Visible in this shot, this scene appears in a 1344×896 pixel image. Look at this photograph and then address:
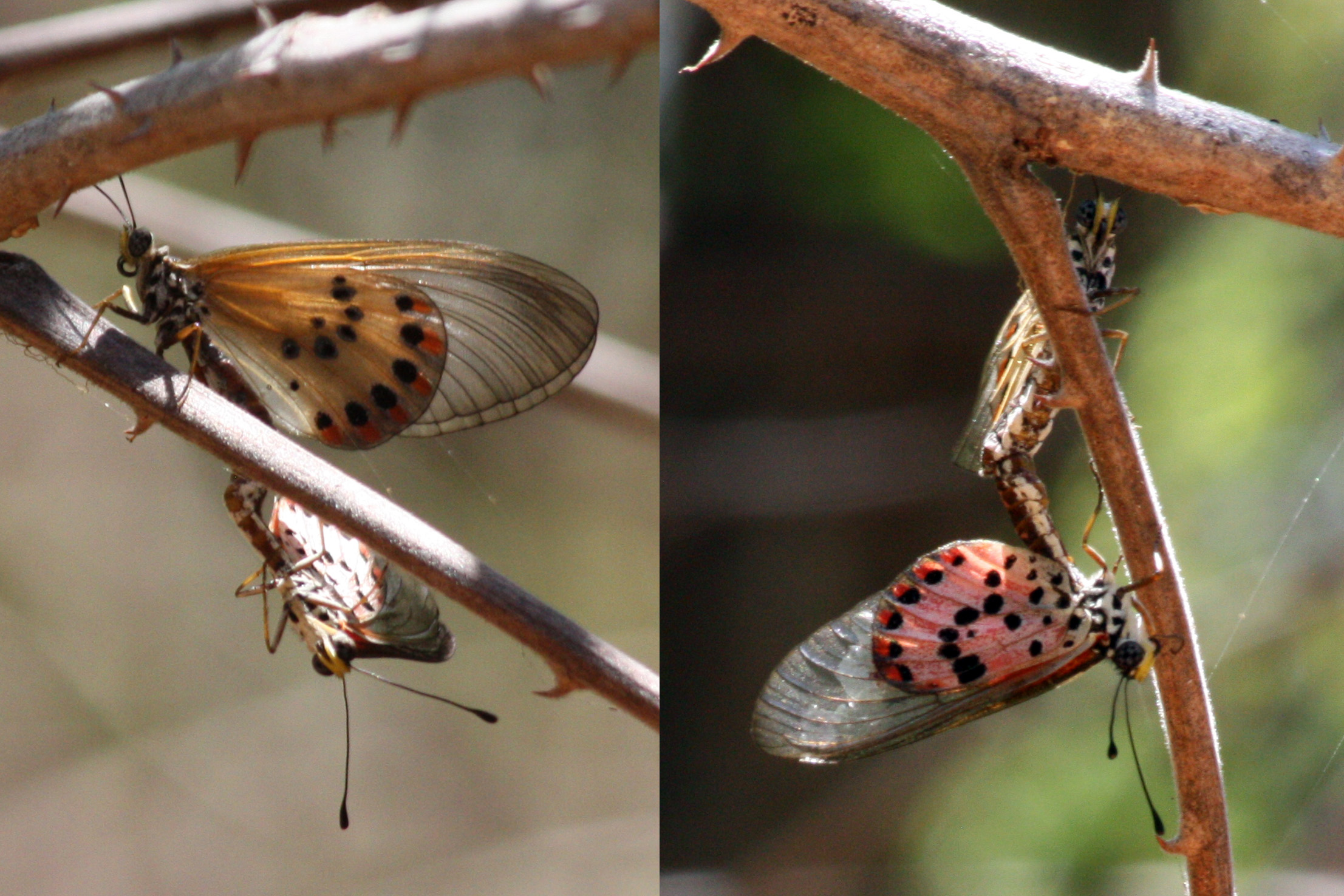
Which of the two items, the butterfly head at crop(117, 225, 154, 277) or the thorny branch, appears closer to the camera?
the thorny branch

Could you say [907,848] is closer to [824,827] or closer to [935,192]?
[824,827]

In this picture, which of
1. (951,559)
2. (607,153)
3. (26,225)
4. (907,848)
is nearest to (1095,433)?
(951,559)

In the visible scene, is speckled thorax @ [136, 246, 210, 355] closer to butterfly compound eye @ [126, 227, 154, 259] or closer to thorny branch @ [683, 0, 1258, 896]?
butterfly compound eye @ [126, 227, 154, 259]

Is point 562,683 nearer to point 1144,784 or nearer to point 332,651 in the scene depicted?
point 332,651

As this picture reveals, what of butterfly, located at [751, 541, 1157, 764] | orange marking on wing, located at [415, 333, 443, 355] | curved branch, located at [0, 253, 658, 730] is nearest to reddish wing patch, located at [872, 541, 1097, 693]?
butterfly, located at [751, 541, 1157, 764]

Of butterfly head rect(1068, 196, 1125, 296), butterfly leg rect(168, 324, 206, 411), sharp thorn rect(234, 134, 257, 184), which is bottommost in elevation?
butterfly leg rect(168, 324, 206, 411)
